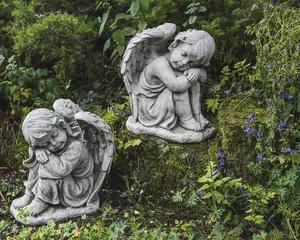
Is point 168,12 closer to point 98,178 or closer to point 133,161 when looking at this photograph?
point 133,161

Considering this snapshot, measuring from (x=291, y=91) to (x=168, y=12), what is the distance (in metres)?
2.08

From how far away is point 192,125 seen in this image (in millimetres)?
3965

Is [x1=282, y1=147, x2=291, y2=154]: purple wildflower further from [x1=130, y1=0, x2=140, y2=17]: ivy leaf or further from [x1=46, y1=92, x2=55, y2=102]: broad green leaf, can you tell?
[x1=46, y1=92, x2=55, y2=102]: broad green leaf

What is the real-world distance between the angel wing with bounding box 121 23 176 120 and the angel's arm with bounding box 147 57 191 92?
4.5 inches

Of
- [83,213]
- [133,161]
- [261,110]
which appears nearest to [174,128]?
[133,161]

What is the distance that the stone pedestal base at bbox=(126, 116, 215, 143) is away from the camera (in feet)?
12.9

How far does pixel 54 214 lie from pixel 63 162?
448mm

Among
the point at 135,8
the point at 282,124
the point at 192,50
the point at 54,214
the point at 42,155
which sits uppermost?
the point at 135,8

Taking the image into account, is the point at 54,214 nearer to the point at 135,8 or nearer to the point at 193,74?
the point at 193,74

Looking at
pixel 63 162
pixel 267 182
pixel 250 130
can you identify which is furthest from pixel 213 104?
pixel 63 162

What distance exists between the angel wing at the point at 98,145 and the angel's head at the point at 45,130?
0.55 ft

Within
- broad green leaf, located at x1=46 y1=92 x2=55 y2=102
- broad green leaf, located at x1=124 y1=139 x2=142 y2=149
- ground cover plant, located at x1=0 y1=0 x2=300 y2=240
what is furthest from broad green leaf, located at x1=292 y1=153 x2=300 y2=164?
broad green leaf, located at x1=46 y1=92 x2=55 y2=102

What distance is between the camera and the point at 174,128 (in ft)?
13.3

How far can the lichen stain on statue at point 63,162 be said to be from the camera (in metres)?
3.53
